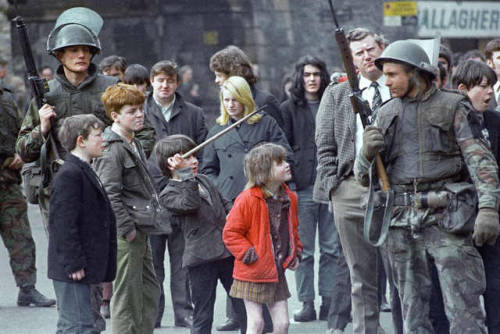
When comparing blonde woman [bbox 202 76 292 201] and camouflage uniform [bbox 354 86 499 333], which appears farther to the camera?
blonde woman [bbox 202 76 292 201]

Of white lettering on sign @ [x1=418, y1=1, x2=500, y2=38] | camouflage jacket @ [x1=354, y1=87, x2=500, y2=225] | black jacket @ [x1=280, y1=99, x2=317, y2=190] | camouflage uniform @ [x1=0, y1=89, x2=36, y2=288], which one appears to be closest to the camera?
camouflage jacket @ [x1=354, y1=87, x2=500, y2=225]

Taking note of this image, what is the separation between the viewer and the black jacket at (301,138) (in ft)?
28.7

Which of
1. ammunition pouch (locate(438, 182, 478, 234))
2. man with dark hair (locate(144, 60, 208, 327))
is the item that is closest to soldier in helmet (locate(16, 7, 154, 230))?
man with dark hair (locate(144, 60, 208, 327))

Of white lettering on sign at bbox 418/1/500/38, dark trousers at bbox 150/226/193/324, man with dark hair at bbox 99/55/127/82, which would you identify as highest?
white lettering on sign at bbox 418/1/500/38

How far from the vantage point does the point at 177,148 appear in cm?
702

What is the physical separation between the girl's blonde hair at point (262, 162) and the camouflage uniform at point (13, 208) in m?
2.89

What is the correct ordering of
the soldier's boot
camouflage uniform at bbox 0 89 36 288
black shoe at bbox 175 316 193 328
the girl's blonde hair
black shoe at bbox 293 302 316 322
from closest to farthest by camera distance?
the girl's blonde hair, black shoe at bbox 175 316 193 328, black shoe at bbox 293 302 316 322, the soldier's boot, camouflage uniform at bbox 0 89 36 288

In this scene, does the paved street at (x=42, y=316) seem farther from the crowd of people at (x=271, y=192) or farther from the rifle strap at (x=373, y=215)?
the rifle strap at (x=373, y=215)

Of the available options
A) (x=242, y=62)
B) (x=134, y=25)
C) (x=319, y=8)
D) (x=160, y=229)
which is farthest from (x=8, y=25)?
(x=160, y=229)

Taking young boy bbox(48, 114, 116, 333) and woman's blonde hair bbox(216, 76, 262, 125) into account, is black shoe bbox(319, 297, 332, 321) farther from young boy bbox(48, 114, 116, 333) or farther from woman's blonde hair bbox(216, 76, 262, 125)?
young boy bbox(48, 114, 116, 333)

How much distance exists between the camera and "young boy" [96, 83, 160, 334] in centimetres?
662

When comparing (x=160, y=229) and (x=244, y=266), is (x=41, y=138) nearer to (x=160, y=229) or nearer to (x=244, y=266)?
(x=160, y=229)

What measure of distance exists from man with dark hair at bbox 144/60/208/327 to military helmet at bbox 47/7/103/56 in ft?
3.74

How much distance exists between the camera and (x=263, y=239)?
666 centimetres
